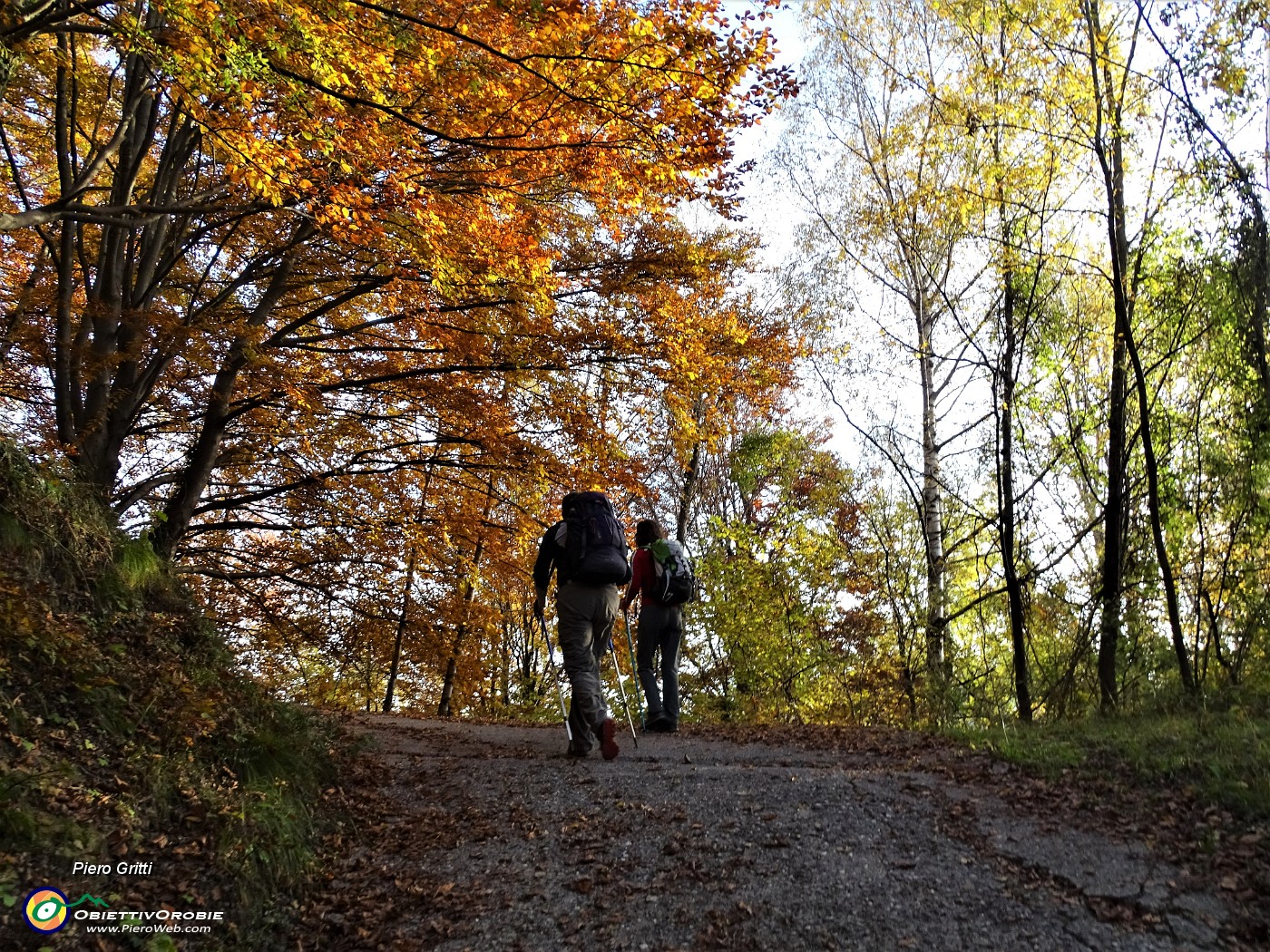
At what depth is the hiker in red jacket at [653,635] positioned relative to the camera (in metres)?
7.32

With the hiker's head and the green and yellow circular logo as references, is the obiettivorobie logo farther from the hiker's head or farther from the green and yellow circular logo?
the hiker's head

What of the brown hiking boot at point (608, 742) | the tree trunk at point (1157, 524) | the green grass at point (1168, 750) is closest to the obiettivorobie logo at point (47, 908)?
the brown hiking boot at point (608, 742)

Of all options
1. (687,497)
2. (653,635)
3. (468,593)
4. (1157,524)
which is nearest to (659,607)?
(653,635)

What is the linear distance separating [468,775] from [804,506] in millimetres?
11543

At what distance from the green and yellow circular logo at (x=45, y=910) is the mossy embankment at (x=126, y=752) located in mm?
29

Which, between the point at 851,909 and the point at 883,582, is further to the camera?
the point at 883,582

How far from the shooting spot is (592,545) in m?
5.89

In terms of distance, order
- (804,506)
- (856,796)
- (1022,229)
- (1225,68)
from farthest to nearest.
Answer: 1. (804,506)
2. (1022,229)
3. (1225,68)
4. (856,796)

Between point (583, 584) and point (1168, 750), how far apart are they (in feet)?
12.7

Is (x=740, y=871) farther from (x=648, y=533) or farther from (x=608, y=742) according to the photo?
(x=648, y=533)

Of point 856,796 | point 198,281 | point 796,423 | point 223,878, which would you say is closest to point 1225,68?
point 856,796

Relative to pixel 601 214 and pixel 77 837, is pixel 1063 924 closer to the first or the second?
pixel 77 837

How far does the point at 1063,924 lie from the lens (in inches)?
113

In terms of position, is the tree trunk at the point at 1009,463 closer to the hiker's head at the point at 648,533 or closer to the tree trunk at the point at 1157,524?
the tree trunk at the point at 1157,524
